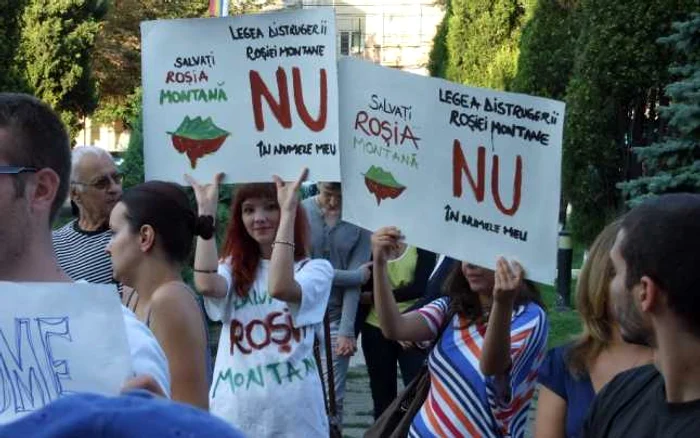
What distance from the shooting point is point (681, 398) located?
2.68 metres

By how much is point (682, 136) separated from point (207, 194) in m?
5.54

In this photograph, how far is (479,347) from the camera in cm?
410

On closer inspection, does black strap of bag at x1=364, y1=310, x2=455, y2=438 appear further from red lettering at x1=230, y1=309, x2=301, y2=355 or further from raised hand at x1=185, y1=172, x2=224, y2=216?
raised hand at x1=185, y1=172, x2=224, y2=216

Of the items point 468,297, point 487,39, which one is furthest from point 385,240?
point 487,39

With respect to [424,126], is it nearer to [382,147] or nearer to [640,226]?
[382,147]

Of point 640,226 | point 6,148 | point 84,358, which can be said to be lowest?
point 84,358

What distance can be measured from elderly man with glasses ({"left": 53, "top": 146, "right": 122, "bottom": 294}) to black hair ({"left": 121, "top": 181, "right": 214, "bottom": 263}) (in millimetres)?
1633

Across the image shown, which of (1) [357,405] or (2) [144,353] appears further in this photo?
(1) [357,405]

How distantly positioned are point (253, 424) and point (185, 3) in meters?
37.3

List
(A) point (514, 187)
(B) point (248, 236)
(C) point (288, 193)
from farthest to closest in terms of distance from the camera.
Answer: (B) point (248, 236) → (C) point (288, 193) → (A) point (514, 187)

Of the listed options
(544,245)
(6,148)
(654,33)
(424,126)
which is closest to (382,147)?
(424,126)

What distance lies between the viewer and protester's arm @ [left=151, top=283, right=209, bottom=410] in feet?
10.5

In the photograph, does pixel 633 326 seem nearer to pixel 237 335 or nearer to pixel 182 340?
pixel 182 340

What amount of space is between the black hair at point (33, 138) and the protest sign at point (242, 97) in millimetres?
2261
